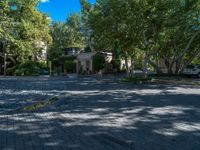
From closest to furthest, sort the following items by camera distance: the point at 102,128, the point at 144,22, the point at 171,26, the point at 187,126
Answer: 1. the point at 102,128
2. the point at 187,126
3. the point at 144,22
4. the point at 171,26

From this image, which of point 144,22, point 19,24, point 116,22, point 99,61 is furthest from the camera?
point 99,61

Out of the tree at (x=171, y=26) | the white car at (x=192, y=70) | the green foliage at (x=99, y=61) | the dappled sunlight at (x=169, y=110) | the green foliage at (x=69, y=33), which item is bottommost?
the dappled sunlight at (x=169, y=110)

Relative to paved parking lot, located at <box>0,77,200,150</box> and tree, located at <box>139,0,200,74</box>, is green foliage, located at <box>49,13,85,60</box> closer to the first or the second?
tree, located at <box>139,0,200,74</box>

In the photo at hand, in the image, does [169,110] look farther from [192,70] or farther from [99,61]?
[99,61]

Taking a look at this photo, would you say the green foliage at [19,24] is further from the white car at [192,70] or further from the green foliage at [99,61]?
the white car at [192,70]

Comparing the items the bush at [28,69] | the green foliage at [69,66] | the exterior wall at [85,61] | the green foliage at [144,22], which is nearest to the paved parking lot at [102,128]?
the green foliage at [144,22]

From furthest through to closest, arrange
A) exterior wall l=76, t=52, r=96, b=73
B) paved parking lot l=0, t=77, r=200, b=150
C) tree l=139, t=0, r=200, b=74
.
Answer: exterior wall l=76, t=52, r=96, b=73 < tree l=139, t=0, r=200, b=74 < paved parking lot l=0, t=77, r=200, b=150

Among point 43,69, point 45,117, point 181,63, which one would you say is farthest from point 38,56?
point 45,117

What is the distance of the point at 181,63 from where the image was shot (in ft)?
110

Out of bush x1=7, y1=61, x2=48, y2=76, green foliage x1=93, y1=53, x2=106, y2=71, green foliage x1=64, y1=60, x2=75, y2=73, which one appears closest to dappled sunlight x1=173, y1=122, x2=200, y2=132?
green foliage x1=93, y1=53, x2=106, y2=71

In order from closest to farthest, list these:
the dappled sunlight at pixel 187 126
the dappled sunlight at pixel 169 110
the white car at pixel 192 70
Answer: the dappled sunlight at pixel 187 126 < the dappled sunlight at pixel 169 110 < the white car at pixel 192 70

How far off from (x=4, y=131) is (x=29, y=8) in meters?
35.0

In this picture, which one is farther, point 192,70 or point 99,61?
point 99,61

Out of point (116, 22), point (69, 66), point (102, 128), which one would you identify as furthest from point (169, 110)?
point (69, 66)
